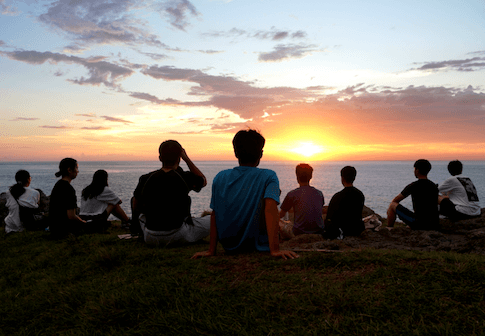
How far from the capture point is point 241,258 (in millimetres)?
4855

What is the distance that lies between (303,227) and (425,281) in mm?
4384

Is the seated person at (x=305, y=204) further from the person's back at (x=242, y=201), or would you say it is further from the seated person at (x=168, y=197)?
the person's back at (x=242, y=201)

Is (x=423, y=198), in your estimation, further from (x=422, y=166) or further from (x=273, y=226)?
(x=273, y=226)

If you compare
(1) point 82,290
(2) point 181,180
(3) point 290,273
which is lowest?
(1) point 82,290

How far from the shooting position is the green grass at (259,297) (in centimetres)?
313

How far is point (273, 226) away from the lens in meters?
4.57

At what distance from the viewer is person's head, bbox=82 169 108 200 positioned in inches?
351

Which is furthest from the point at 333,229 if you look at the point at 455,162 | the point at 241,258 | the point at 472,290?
the point at 455,162

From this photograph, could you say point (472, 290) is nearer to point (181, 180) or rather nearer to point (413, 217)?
point (181, 180)

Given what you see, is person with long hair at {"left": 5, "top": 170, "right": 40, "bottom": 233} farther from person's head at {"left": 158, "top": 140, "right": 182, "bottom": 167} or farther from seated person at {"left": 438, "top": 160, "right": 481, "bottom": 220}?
seated person at {"left": 438, "top": 160, "right": 481, "bottom": 220}

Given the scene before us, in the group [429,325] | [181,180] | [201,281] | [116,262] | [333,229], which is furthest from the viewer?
[333,229]

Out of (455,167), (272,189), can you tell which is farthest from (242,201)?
(455,167)

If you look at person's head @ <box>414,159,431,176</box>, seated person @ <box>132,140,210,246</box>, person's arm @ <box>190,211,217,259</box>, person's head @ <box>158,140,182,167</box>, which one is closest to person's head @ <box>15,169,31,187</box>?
seated person @ <box>132,140,210,246</box>

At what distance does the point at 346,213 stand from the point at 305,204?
0.99m
